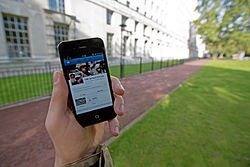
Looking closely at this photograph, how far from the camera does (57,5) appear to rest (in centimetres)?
1462

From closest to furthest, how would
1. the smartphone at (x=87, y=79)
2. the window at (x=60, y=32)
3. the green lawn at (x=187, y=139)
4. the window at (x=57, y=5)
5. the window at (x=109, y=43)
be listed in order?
the smartphone at (x=87, y=79), the green lawn at (x=187, y=139), the window at (x=57, y=5), the window at (x=60, y=32), the window at (x=109, y=43)

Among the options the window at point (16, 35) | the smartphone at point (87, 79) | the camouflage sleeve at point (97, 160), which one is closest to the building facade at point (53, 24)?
the window at point (16, 35)

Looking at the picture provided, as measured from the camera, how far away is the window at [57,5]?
14164 mm

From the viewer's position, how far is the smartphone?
A: 1.34m

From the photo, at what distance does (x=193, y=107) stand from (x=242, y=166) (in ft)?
10.0

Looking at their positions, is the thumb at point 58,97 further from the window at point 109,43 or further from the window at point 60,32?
the window at point 109,43

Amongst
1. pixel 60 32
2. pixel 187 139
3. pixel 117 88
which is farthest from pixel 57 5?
pixel 117 88

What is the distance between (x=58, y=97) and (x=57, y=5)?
16237 mm

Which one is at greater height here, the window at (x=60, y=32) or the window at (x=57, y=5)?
the window at (x=57, y=5)

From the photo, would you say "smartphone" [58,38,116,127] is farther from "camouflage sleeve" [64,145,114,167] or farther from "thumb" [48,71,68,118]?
"camouflage sleeve" [64,145,114,167]

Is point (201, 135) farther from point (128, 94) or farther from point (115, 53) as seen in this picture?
point (115, 53)

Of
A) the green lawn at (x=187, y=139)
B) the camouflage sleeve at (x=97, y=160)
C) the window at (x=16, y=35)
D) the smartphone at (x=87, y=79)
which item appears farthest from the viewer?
the window at (x=16, y=35)

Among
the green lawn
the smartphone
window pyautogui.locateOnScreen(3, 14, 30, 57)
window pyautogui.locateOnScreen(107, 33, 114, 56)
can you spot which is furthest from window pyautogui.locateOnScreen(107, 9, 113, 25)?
the smartphone

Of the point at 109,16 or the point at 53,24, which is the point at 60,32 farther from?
the point at 109,16
